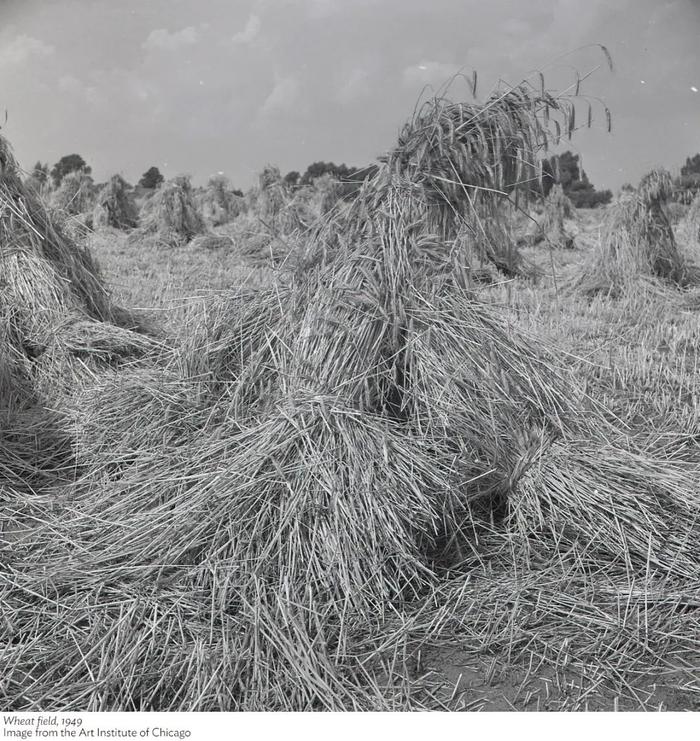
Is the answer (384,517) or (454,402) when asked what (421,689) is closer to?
(384,517)

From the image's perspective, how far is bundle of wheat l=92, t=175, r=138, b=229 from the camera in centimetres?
1728

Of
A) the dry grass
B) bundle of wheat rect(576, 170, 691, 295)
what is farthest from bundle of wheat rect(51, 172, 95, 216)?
the dry grass

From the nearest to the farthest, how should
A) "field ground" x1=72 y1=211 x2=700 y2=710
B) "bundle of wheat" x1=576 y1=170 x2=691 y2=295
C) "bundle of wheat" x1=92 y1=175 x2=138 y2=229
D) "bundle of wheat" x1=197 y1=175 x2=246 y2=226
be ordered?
1. "field ground" x1=72 y1=211 x2=700 y2=710
2. "bundle of wheat" x1=576 y1=170 x2=691 y2=295
3. "bundle of wheat" x1=92 y1=175 x2=138 y2=229
4. "bundle of wheat" x1=197 y1=175 x2=246 y2=226

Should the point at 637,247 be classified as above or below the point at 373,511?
above

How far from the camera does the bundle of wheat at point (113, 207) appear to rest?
680 inches

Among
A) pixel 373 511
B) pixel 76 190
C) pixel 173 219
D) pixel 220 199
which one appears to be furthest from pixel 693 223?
pixel 373 511

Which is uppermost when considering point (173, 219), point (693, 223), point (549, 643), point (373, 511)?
point (173, 219)

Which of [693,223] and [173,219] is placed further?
[693,223]

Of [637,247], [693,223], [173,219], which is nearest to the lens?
[637,247]

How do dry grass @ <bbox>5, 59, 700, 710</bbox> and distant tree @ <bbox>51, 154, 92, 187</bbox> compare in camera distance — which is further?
distant tree @ <bbox>51, 154, 92, 187</bbox>

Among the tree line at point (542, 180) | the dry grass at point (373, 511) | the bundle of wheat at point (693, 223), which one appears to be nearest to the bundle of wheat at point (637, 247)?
the tree line at point (542, 180)

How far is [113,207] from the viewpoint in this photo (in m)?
17.6

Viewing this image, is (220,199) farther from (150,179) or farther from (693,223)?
(693,223)

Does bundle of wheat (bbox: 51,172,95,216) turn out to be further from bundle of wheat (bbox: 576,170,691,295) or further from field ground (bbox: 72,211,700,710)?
field ground (bbox: 72,211,700,710)
